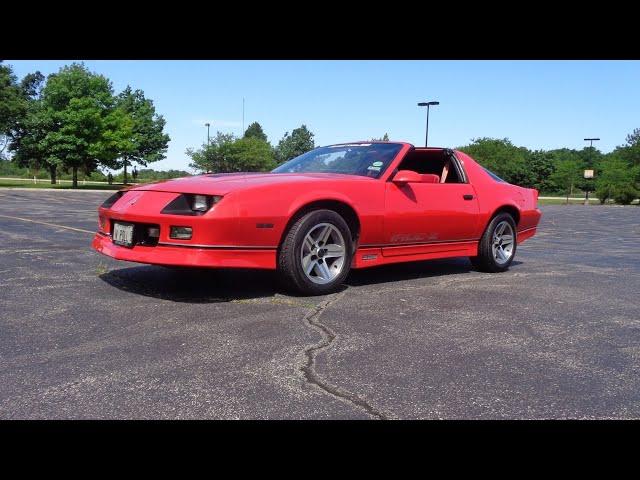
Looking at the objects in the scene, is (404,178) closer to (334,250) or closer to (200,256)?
(334,250)

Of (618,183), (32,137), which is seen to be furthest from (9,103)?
(618,183)

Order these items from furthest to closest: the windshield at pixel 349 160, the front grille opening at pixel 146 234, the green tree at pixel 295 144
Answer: the green tree at pixel 295 144 < the windshield at pixel 349 160 < the front grille opening at pixel 146 234

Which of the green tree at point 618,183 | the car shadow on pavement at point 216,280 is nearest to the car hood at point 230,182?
the car shadow on pavement at point 216,280

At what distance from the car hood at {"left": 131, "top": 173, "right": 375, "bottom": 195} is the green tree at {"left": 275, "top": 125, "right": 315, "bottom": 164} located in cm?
7306

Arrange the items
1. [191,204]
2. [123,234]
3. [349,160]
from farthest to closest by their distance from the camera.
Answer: [349,160], [123,234], [191,204]

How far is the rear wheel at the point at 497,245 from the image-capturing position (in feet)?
18.5

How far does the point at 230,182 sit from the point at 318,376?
82.9 inches

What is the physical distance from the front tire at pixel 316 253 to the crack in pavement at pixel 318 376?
47 cm

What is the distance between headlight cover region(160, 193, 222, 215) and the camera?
382cm

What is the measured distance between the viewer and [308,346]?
2893 millimetres

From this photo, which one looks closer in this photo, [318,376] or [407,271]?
Result: [318,376]

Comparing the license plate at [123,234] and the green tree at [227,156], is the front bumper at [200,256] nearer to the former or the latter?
the license plate at [123,234]
